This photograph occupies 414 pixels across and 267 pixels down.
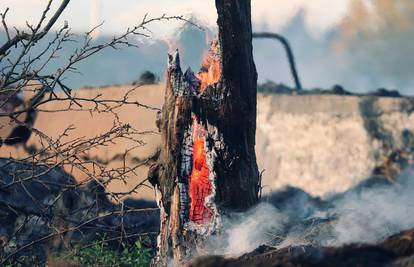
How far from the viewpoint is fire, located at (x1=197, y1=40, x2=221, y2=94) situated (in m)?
6.78

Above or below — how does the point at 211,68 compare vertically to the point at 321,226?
above

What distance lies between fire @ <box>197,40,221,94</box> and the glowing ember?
0.38 m

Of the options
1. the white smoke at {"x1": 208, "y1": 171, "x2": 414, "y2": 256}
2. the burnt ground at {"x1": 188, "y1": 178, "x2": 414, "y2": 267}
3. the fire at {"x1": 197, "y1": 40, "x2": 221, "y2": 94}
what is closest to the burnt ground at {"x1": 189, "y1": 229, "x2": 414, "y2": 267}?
the burnt ground at {"x1": 188, "y1": 178, "x2": 414, "y2": 267}

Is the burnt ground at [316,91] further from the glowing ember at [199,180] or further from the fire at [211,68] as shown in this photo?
the glowing ember at [199,180]

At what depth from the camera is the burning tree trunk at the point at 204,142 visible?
6.75 metres

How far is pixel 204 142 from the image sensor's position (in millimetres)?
6824

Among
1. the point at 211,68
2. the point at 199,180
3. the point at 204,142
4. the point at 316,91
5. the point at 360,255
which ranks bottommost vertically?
the point at 360,255

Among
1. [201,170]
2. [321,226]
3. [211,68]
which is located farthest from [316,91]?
[321,226]

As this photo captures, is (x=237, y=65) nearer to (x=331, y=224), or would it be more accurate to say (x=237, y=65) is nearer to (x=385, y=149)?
(x=331, y=224)

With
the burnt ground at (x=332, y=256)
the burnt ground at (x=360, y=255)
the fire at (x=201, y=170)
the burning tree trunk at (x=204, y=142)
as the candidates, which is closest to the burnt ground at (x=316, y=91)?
the burning tree trunk at (x=204, y=142)

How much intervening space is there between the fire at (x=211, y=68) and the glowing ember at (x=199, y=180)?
1.24ft

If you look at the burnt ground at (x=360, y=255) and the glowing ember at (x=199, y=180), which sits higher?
the glowing ember at (x=199, y=180)

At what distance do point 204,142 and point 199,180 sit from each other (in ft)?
1.11

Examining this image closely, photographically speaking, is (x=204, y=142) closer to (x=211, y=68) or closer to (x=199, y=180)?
(x=199, y=180)
